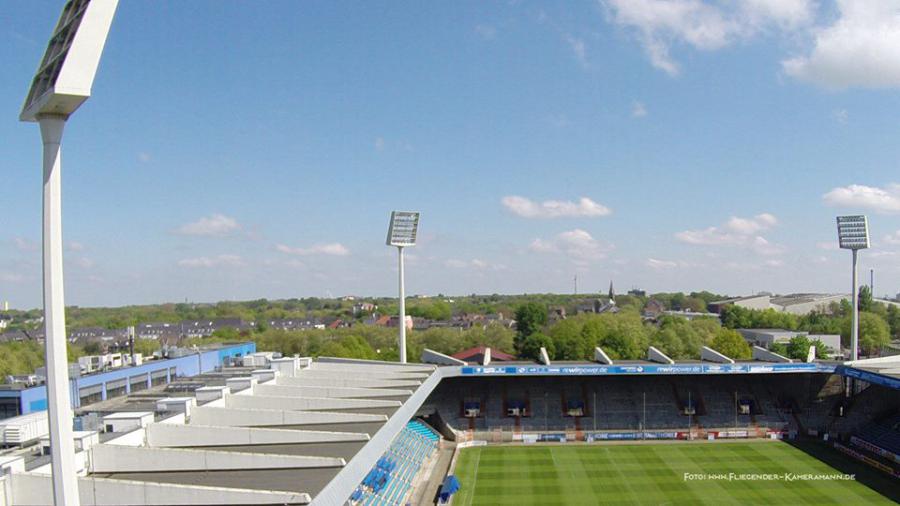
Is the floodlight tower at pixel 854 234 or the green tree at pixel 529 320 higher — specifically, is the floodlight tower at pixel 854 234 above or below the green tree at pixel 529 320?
above

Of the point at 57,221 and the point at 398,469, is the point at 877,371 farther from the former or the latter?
the point at 57,221

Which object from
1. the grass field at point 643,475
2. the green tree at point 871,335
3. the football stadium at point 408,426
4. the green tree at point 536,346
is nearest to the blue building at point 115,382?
the football stadium at point 408,426

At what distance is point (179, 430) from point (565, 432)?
29475mm

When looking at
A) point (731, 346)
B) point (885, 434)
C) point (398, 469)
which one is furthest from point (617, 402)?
point (731, 346)

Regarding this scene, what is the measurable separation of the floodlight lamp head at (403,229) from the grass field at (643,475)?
49.5 feet

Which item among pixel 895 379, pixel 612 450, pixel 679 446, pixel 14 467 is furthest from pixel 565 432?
pixel 14 467

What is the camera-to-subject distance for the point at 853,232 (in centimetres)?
4744

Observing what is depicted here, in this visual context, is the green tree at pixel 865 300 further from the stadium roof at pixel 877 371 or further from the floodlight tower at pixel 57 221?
the floodlight tower at pixel 57 221

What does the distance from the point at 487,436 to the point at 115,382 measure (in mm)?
22609

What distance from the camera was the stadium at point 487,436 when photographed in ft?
55.7

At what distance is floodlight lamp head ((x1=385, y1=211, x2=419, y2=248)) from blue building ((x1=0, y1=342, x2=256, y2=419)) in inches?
639

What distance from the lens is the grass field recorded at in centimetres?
3169

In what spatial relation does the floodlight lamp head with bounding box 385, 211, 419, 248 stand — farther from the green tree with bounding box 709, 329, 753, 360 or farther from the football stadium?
the green tree with bounding box 709, 329, 753, 360

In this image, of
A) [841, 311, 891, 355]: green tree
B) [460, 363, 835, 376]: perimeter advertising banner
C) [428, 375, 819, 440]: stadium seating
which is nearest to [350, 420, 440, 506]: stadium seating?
[428, 375, 819, 440]: stadium seating
